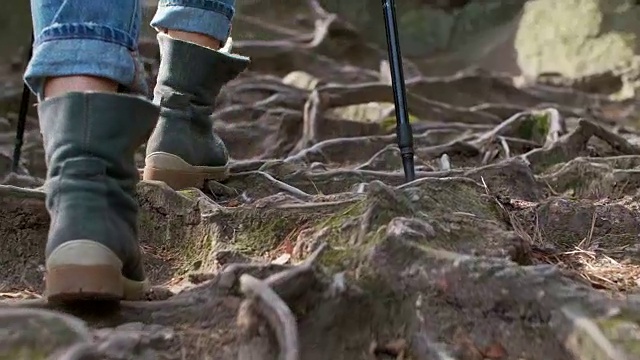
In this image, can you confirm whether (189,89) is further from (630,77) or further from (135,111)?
(630,77)

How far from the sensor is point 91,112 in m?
0.91

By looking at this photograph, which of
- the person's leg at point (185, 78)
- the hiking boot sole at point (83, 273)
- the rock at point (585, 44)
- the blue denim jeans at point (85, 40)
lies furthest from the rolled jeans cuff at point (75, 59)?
the rock at point (585, 44)

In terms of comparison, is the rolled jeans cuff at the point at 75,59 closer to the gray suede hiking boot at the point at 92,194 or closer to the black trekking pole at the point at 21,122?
the gray suede hiking boot at the point at 92,194

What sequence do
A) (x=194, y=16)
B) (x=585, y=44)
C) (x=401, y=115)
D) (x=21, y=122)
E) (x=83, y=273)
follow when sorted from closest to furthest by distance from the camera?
(x=83, y=273), (x=401, y=115), (x=194, y=16), (x=21, y=122), (x=585, y=44)

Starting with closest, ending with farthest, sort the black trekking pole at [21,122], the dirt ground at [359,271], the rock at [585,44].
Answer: the dirt ground at [359,271] < the black trekking pole at [21,122] < the rock at [585,44]

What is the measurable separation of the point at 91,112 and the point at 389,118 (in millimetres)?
2239

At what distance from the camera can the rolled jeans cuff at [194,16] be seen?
52.6 inches

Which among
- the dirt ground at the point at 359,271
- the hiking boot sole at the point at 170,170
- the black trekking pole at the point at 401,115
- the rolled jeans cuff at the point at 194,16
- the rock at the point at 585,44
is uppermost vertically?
the rock at the point at 585,44

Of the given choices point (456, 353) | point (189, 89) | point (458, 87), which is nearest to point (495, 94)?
point (458, 87)

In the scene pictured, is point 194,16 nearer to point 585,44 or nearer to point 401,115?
point 401,115

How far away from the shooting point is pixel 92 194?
900mm

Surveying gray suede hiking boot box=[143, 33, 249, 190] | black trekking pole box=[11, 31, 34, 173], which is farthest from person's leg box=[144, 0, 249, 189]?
black trekking pole box=[11, 31, 34, 173]

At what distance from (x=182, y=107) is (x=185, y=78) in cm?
5

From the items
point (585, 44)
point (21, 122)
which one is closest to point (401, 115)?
point (21, 122)
